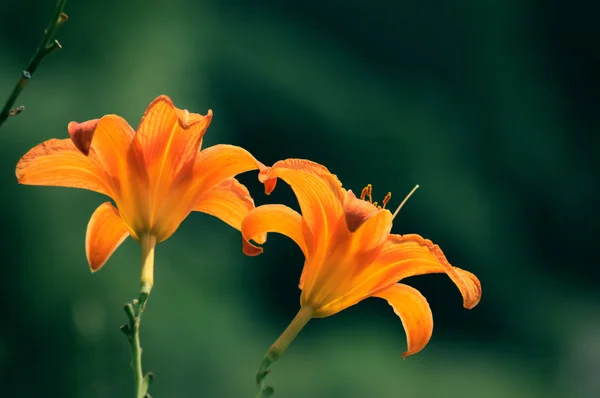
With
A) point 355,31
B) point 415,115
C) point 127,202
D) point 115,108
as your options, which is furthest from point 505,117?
point 127,202

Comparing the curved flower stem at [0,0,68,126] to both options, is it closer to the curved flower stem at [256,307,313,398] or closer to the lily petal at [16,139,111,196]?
the lily petal at [16,139,111,196]

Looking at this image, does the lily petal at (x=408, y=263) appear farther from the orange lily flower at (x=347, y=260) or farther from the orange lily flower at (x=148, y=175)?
the orange lily flower at (x=148, y=175)

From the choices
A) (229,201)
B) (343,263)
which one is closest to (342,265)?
(343,263)

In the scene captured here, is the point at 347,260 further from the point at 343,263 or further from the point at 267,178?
the point at 267,178

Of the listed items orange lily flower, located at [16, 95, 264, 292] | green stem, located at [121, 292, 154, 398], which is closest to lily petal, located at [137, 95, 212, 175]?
orange lily flower, located at [16, 95, 264, 292]

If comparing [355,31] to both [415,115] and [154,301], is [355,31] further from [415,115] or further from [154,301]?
[154,301]
